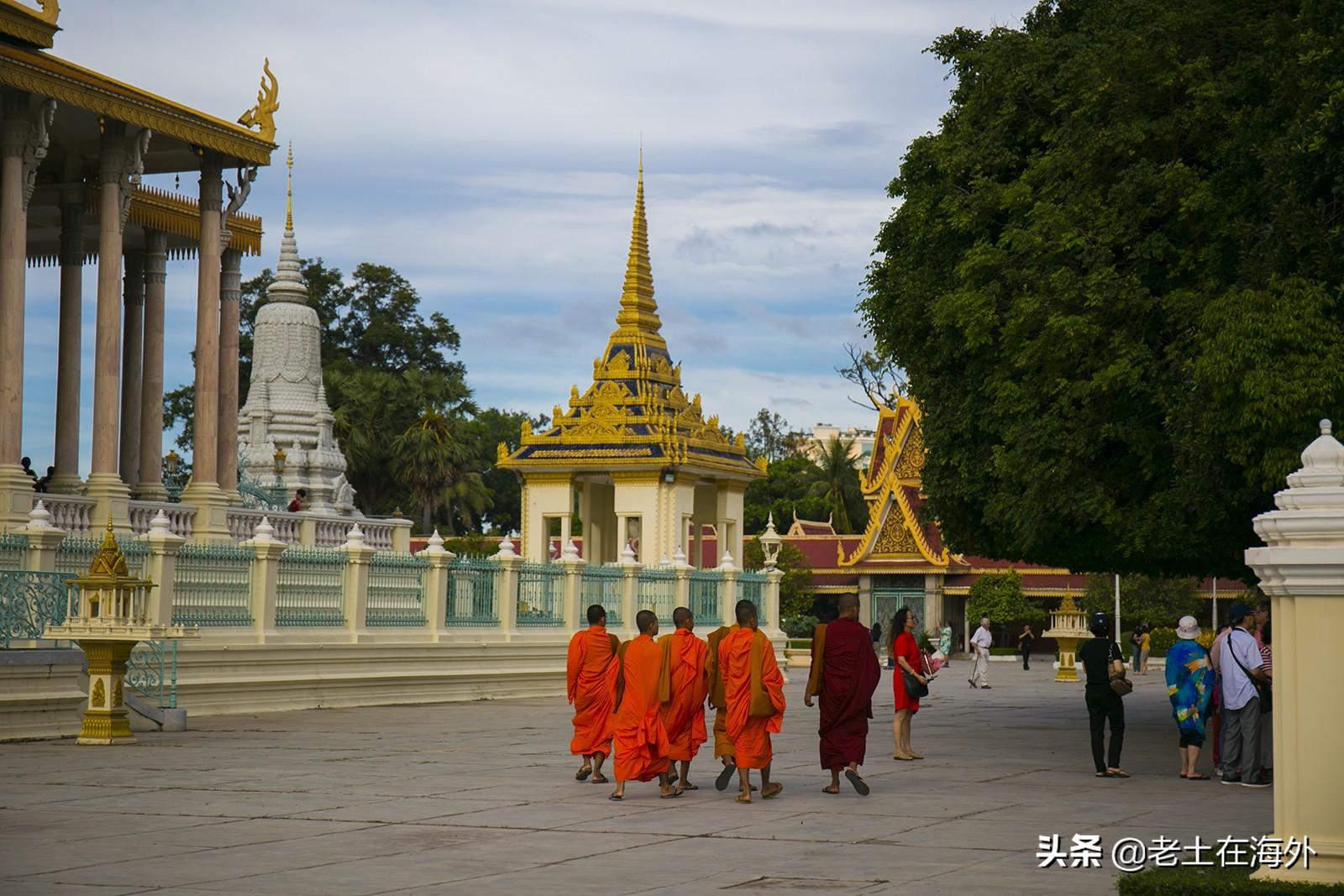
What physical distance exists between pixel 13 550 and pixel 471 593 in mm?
9517

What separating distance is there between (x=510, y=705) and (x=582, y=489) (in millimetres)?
16512

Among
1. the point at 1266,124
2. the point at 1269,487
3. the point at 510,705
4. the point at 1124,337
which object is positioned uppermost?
the point at 1266,124

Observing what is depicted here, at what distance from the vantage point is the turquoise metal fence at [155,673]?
18.9m

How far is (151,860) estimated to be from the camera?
31.1 feet

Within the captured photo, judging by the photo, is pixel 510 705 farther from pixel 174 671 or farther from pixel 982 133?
pixel 982 133

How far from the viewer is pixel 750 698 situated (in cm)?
1267

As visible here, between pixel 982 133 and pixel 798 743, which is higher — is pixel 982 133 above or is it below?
above

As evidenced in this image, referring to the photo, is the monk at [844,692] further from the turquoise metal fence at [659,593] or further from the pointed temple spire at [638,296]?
the pointed temple spire at [638,296]

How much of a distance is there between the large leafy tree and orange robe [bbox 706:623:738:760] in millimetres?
4516

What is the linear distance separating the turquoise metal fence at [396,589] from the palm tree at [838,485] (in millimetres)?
49565

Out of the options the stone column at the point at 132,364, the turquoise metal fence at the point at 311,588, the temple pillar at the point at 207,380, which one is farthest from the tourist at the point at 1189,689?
the stone column at the point at 132,364

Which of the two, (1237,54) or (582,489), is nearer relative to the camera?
(1237,54)

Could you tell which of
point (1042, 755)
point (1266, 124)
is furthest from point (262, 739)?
point (1266, 124)

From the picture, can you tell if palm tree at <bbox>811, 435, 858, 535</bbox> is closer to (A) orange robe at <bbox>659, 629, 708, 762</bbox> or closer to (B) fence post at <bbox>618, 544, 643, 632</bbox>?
(B) fence post at <bbox>618, 544, 643, 632</bbox>
